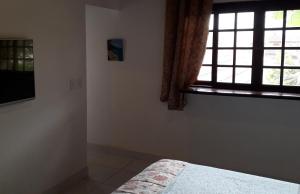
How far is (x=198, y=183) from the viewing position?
1912 mm

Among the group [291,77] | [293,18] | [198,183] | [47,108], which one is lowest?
[198,183]

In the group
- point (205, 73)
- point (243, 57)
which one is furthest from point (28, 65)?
point (243, 57)

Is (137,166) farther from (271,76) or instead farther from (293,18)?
(293,18)

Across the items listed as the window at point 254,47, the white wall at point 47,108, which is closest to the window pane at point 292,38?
the window at point 254,47

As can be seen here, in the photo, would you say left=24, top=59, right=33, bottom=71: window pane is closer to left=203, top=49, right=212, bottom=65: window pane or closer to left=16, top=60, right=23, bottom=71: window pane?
left=16, top=60, right=23, bottom=71: window pane

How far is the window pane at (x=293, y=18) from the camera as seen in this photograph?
320cm

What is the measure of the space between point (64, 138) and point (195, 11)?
1963 millimetres

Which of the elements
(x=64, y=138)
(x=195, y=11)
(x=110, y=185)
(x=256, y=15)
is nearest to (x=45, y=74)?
(x=64, y=138)

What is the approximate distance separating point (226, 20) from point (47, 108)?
2.15 m

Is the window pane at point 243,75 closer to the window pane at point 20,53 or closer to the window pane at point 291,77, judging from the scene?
the window pane at point 291,77

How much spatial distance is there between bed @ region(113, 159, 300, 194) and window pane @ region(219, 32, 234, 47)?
1.83m

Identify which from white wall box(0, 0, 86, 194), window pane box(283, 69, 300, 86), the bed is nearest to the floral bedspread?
the bed

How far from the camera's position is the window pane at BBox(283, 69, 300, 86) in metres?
3.27

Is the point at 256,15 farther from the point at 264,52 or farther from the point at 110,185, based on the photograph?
the point at 110,185
